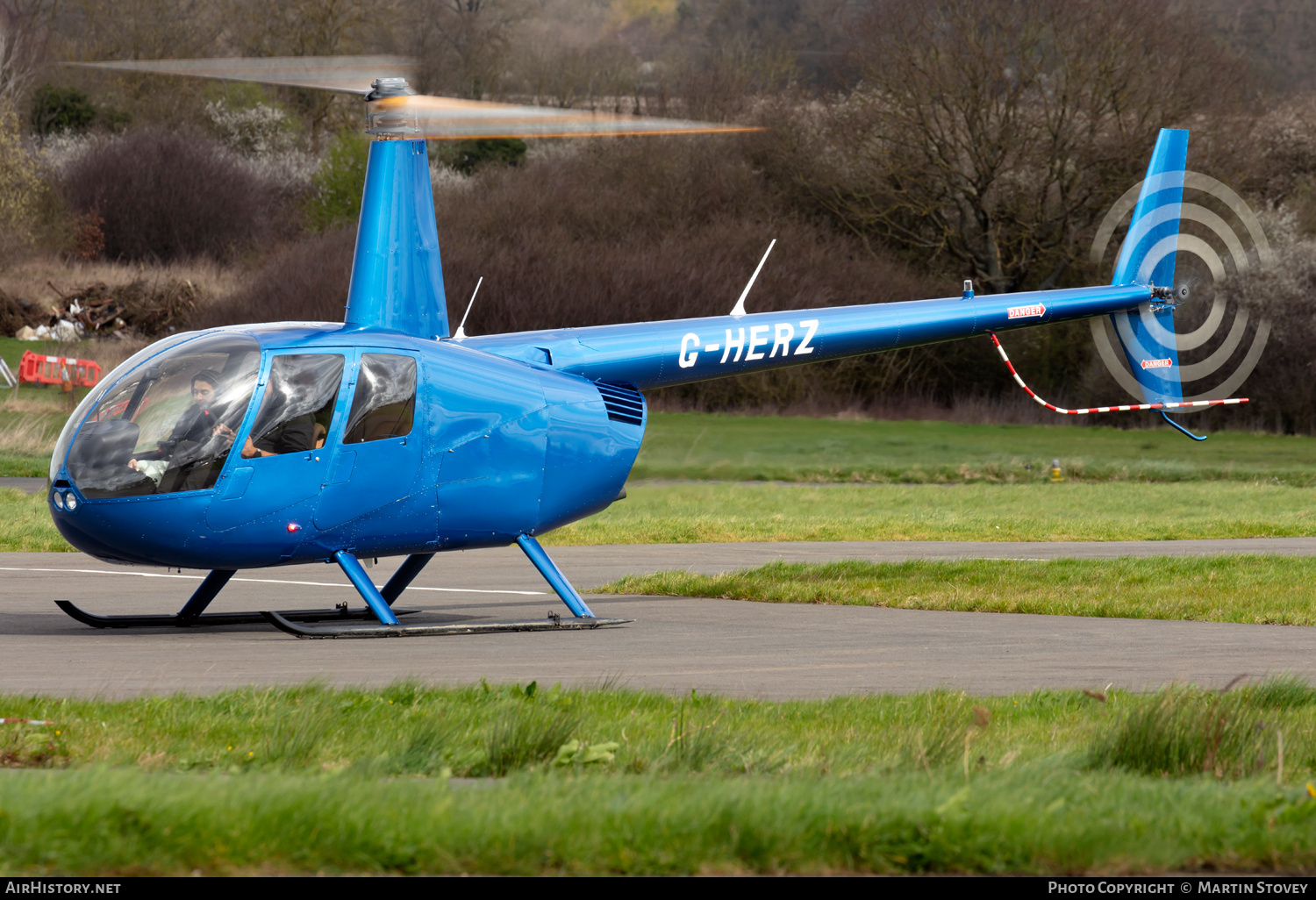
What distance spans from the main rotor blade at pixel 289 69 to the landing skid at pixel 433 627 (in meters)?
3.92

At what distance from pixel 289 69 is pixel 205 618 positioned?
4492 mm

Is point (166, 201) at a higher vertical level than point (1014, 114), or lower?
lower

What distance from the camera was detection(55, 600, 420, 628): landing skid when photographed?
1117 cm

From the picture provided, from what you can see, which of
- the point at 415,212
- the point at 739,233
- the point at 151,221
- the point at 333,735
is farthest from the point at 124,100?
the point at 333,735

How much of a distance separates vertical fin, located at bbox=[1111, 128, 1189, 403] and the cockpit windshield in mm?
9745

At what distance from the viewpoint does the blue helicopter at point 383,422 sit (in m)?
10.1

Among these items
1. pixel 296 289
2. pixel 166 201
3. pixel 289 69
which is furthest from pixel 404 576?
pixel 166 201

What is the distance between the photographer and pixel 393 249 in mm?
11789

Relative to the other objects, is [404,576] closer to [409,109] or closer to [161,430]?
[161,430]

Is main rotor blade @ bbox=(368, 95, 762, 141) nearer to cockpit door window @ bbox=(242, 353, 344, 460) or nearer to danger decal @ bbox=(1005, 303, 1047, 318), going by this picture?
cockpit door window @ bbox=(242, 353, 344, 460)

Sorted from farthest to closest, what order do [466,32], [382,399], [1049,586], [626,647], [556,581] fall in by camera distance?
1. [466,32]
2. [1049,586]
3. [556,581]
4. [382,399]
5. [626,647]

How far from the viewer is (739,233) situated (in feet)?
158

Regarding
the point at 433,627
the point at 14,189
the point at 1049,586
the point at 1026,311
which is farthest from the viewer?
the point at 14,189

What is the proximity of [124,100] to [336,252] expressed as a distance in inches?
1127
